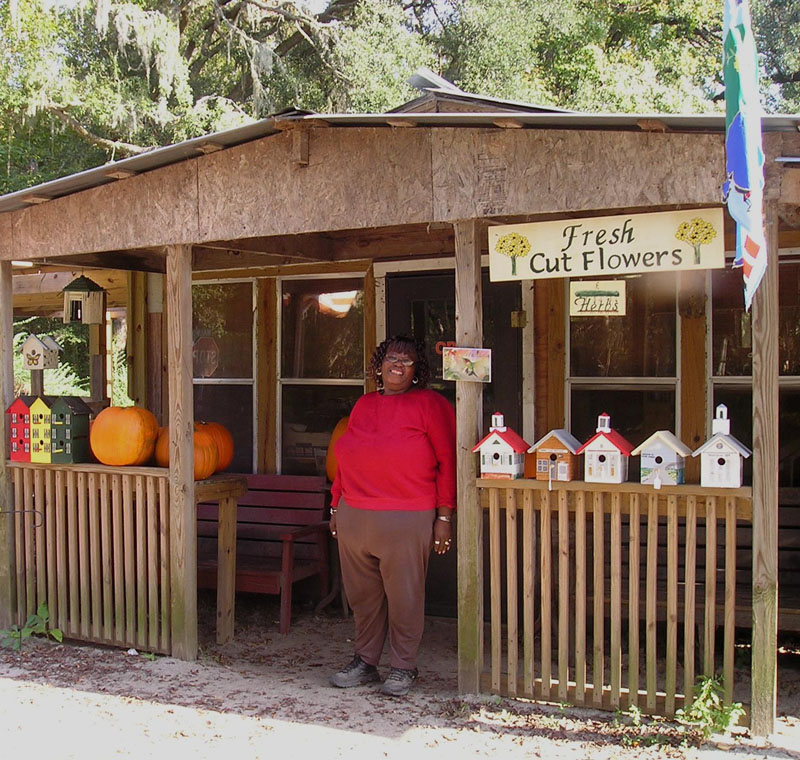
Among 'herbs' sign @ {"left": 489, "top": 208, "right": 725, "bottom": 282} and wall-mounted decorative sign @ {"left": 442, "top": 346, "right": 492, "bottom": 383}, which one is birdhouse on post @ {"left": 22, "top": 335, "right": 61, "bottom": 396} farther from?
'herbs' sign @ {"left": 489, "top": 208, "right": 725, "bottom": 282}

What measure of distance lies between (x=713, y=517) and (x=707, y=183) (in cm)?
147

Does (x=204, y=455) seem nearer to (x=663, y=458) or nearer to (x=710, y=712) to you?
(x=663, y=458)

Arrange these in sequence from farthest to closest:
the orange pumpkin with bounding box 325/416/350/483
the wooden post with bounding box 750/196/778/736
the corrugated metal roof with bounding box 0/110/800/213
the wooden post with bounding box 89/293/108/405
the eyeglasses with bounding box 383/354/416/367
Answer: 1. the wooden post with bounding box 89/293/108/405
2. the orange pumpkin with bounding box 325/416/350/483
3. the eyeglasses with bounding box 383/354/416/367
4. the wooden post with bounding box 750/196/778/736
5. the corrugated metal roof with bounding box 0/110/800/213

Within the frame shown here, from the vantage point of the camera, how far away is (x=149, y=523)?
19.0ft

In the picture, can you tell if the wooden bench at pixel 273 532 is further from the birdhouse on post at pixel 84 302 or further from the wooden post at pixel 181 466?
the birdhouse on post at pixel 84 302

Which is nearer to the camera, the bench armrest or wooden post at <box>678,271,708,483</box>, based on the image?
wooden post at <box>678,271,708,483</box>

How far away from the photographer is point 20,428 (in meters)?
6.28

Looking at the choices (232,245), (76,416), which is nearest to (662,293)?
(232,245)

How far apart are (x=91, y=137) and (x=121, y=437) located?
11978mm

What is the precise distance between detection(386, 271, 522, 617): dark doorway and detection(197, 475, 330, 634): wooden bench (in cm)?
89

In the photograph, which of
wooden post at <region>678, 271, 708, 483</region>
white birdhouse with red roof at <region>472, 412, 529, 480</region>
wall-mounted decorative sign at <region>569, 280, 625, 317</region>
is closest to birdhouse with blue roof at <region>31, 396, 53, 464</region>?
white birdhouse with red roof at <region>472, 412, 529, 480</region>

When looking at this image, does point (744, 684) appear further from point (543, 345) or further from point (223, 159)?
point (223, 159)

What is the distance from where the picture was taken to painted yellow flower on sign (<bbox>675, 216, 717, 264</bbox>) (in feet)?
13.9

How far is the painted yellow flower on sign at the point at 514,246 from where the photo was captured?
4.69m
